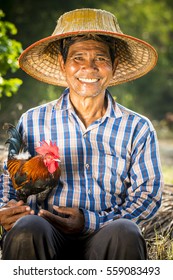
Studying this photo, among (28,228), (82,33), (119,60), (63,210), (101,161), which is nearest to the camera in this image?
(28,228)

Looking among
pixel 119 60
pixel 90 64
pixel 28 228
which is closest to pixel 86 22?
pixel 90 64

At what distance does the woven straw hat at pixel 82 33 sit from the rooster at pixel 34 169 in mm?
480

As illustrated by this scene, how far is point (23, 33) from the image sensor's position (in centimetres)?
860

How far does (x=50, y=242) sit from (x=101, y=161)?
0.50 metres

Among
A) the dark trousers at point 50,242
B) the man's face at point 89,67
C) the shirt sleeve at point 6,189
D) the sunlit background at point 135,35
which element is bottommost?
the dark trousers at point 50,242

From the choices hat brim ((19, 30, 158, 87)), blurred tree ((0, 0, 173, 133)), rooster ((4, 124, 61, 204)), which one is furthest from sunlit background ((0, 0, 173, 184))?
rooster ((4, 124, 61, 204))

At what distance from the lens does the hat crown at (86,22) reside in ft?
7.31

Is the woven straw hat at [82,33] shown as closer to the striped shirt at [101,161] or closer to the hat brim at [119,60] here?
the hat brim at [119,60]

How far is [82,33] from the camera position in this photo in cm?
220

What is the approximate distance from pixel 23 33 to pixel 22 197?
6.77 metres

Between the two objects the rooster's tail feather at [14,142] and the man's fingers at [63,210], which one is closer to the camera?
the man's fingers at [63,210]

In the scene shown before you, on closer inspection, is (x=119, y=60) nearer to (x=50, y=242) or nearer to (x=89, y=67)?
(x=89, y=67)

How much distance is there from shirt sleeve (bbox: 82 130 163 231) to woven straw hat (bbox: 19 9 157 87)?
1.40ft

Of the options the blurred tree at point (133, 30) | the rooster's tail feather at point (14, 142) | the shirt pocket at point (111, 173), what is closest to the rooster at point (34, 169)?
the rooster's tail feather at point (14, 142)
